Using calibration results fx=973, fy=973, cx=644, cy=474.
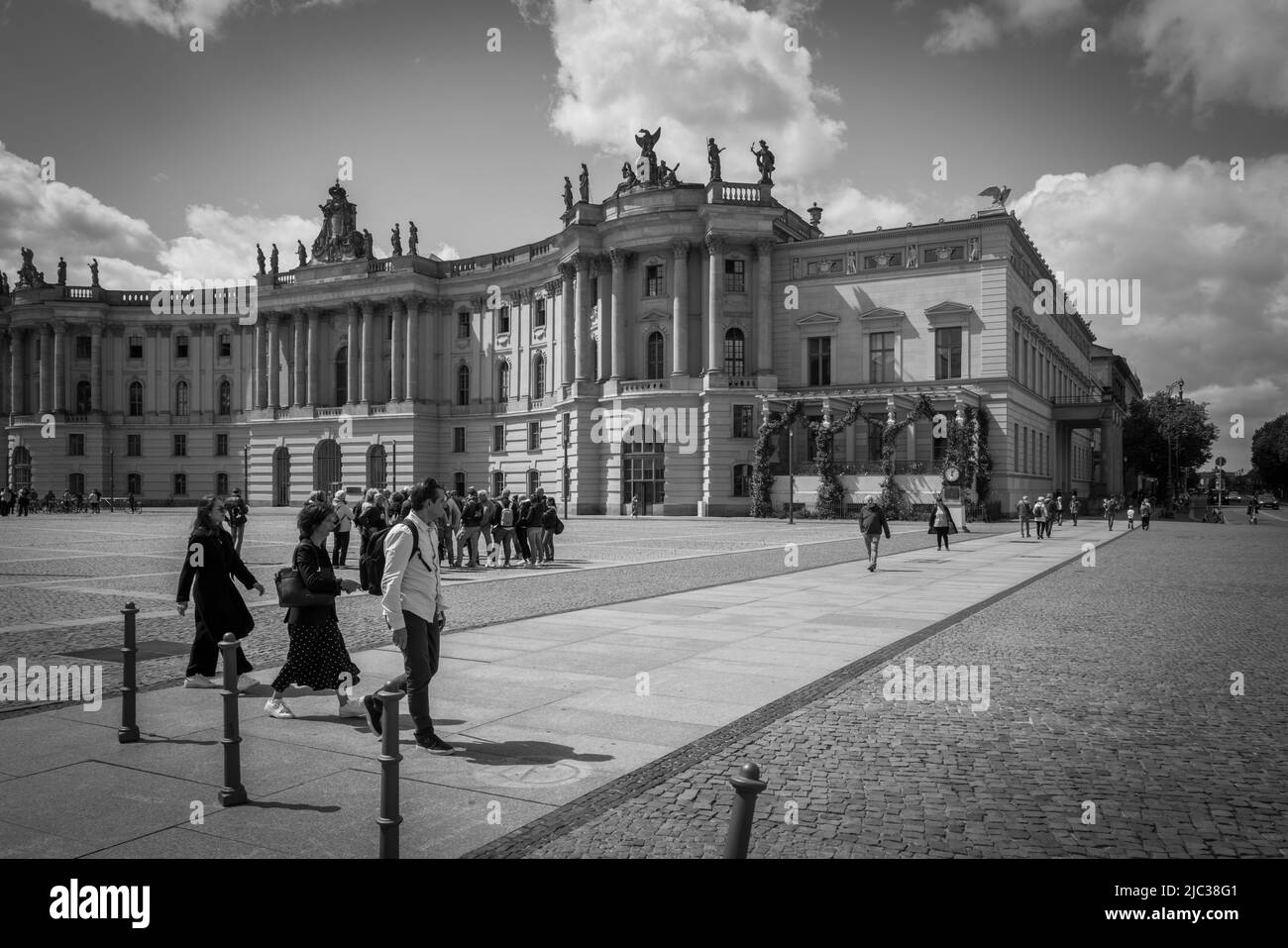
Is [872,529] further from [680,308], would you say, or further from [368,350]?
[368,350]

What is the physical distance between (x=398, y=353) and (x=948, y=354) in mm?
41560

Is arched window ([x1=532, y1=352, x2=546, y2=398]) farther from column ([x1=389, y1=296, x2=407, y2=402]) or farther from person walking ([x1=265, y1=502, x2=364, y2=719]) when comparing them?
person walking ([x1=265, y1=502, x2=364, y2=719])

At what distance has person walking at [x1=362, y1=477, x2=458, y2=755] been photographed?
7.03 m

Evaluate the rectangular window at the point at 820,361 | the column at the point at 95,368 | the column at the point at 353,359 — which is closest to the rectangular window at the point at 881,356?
the rectangular window at the point at 820,361

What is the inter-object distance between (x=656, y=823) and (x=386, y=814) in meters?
1.67

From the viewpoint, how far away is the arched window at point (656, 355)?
2405 inches

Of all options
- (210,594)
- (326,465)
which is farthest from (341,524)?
(326,465)

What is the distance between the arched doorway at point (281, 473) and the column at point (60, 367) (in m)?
19.7

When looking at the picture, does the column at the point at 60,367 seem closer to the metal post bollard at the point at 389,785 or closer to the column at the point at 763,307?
the column at the point at 763,307

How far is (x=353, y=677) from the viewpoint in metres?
8.31

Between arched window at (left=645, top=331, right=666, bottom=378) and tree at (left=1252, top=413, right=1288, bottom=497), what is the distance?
88206 millimetres

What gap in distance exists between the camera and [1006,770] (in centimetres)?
661

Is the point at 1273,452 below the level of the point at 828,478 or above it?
above
